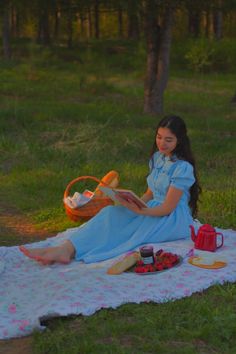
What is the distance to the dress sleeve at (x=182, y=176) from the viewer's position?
4.78 m

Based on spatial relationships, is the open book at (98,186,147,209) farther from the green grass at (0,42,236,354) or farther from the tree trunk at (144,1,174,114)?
the tree trunk at (144,1,174,114)

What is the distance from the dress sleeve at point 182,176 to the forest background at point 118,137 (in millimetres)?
943

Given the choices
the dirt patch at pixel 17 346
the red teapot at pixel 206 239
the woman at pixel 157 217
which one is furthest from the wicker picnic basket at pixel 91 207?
the dirt patch at pixel 17 346

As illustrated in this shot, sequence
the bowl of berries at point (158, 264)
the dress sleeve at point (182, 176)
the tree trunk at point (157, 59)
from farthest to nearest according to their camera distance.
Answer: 1. the tree trunk at point (157, 59)
2. the dress sleeve at point (182, 176)
3. the bowl of berries at point (158, 264)

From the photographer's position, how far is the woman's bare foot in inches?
179

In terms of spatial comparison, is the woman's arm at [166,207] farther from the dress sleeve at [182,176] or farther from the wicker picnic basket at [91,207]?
the wicker picnic basket at [91,207]

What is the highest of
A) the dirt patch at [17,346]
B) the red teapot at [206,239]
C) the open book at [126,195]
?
the open book at [126,195]

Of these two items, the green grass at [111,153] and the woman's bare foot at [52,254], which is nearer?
the green grass at [111,153]

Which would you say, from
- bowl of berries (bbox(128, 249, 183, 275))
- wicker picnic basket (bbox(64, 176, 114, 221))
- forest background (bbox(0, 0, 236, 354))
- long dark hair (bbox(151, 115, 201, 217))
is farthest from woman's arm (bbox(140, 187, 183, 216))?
wicker picnic basket (bbox(64, 176, 114, 221))

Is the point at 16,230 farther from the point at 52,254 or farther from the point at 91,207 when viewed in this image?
the point at 52,254

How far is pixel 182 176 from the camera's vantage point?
188 inches

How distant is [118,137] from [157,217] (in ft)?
15.8

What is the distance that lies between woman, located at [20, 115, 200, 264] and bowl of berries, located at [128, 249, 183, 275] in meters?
0.29

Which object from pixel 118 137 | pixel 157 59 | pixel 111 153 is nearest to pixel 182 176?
pixel 111 153
